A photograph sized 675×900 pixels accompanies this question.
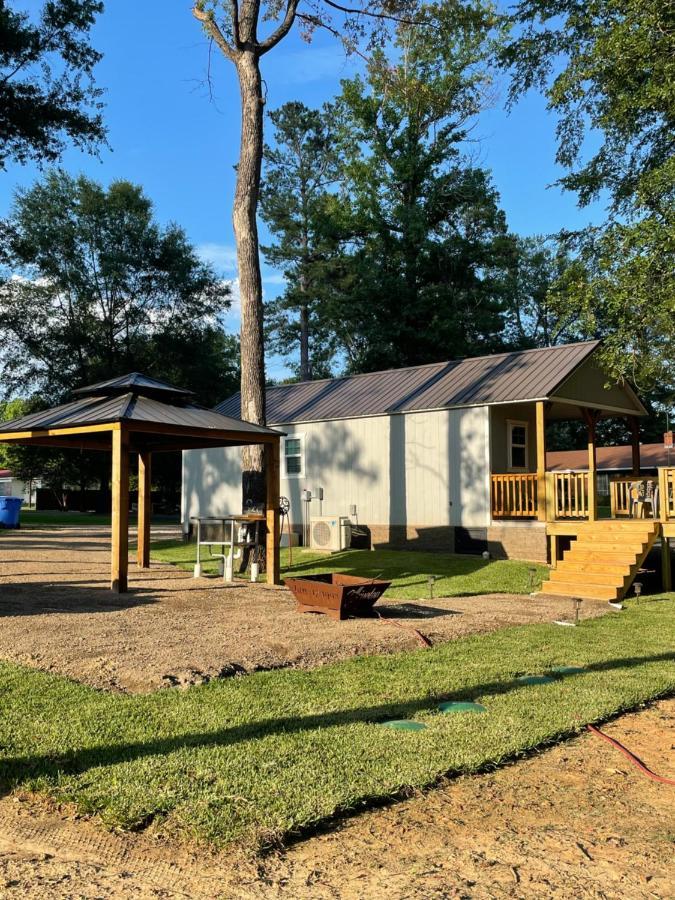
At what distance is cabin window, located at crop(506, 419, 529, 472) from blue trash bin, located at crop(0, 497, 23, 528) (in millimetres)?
15893

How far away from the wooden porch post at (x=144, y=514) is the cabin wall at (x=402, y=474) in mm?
5089

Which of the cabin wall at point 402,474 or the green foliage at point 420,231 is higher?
the green foliage at point 420,231

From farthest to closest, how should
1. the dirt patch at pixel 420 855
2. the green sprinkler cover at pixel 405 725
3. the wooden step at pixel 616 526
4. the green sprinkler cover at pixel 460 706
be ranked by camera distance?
1. the wooden step at pixel 616 526
2. the green sprinkler cover at pixel 460 706
3. the green sprinkler cover at pixel 405 725
4. the dirt patch at pixel 420 855

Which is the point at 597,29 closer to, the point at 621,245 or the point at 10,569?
the point at 621,245

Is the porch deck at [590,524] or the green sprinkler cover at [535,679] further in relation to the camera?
the porch deck at [590,524]

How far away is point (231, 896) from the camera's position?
9.34 feet

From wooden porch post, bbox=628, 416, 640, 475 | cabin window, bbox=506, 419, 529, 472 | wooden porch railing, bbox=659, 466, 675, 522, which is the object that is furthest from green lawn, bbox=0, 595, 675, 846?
wooden porch post, bbox=628, 416, 640, 475

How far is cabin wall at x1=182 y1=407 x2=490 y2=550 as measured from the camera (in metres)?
16.8

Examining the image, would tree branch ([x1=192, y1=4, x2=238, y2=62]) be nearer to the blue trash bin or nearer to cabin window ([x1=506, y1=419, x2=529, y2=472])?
cabin window ([x1=506, y1=419, x2=529, y2=472])

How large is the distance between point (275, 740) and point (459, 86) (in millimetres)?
35592

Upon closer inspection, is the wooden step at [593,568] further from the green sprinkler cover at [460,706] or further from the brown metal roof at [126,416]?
the green sprinkler cover at [460,706]

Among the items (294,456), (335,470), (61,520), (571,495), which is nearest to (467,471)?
(571,495)

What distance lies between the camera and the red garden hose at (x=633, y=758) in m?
4.26

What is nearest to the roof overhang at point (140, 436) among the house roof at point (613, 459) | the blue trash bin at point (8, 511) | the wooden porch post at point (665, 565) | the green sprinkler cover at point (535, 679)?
the green sprinkler cover at point (535, 679)
